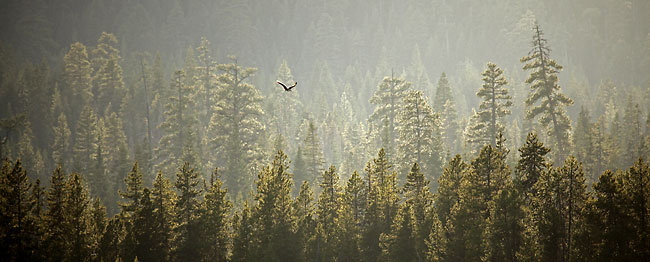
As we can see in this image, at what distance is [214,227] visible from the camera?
108 feet

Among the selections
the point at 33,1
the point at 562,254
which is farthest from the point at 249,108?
the point at 33,1

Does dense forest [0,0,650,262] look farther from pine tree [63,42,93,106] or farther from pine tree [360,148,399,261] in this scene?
pine tree [63,42,93,106]

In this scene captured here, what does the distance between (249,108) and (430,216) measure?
111 feet

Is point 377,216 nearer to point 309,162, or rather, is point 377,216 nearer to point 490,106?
point 490,106

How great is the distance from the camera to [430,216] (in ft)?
102

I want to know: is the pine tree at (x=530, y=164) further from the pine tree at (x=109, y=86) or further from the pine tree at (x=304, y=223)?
the pine tree at (x=109, y=86)

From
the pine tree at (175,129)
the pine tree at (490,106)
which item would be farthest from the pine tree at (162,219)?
the pine tree at (490,106)

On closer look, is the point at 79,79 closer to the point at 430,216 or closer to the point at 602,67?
the point at 430,216

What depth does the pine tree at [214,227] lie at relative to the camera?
32.6 meters

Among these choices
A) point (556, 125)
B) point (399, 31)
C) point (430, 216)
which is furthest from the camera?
point (399, 31)

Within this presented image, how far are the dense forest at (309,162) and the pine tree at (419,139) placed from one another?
0.16 m

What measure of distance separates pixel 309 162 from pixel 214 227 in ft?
Answer: 77.1

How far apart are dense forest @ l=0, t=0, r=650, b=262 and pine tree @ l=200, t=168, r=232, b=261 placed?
5.6 inches

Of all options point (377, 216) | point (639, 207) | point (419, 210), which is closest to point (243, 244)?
point (377, 216)
